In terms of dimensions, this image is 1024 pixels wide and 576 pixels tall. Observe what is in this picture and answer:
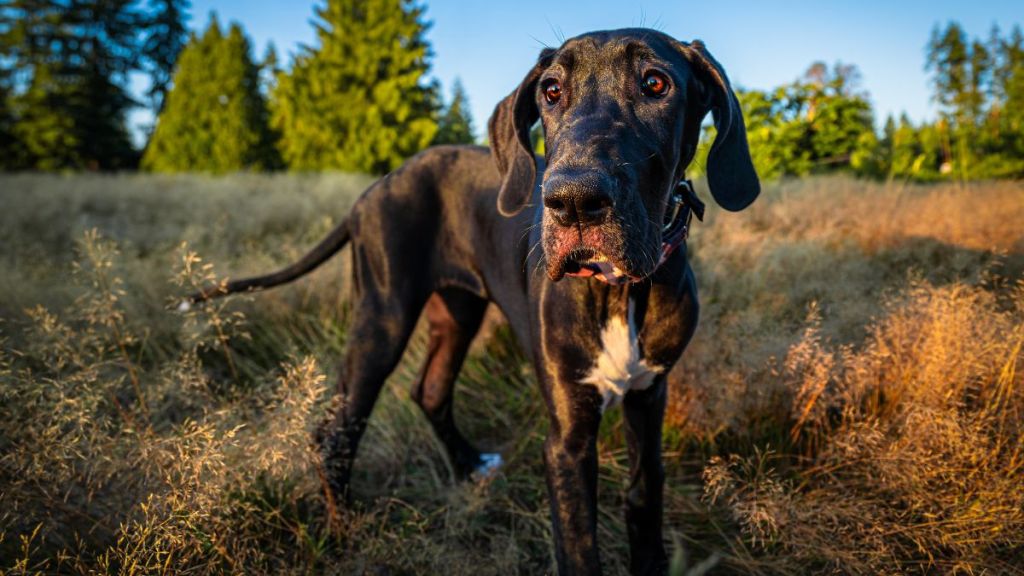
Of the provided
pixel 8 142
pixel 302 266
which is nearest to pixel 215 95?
pixel 8 142

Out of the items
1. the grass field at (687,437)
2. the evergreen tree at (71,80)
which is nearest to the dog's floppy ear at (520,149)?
the grass field at (687,437)

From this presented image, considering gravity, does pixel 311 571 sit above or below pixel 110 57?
below

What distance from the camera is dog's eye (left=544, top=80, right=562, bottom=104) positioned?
6.02 feet

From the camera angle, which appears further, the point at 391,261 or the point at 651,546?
the point at 391,261

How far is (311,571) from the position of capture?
2123 millimetres

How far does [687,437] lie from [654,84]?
1850 mm

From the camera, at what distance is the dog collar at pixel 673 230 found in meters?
1.59

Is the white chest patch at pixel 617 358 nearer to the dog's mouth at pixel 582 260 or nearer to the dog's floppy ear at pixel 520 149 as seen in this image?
the dog's mouth at pixel 582 260

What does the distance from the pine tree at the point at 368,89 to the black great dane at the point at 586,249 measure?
9.86m

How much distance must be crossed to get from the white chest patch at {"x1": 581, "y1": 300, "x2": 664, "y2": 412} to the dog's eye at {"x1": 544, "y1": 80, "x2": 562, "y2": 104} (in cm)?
70

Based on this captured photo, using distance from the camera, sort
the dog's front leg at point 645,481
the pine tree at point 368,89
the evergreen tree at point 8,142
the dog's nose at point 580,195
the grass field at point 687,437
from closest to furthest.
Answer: the dog's nose at point 580,195, the grass field at point 687,437, the dog's front leg at point 645,481, the pine tree at point 368,89, the evergreen tree at point 8,142

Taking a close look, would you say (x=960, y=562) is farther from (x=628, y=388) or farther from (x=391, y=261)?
(x=391, y=261)

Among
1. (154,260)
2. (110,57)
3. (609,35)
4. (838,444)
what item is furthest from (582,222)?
(110,57)

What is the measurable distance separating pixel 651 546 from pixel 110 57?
37699 mm
